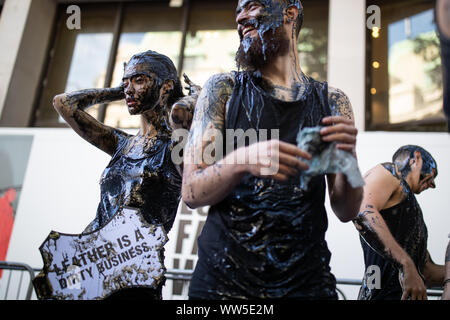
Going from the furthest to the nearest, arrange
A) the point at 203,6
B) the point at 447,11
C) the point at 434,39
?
1. the point at 203,6
2. the point at 434,39
3. the point at 447,11

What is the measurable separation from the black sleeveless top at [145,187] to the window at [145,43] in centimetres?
535

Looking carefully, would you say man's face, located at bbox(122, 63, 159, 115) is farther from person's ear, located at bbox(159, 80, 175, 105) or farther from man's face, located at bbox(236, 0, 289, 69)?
man's face, located at bbox(236, 0, 289, 69)

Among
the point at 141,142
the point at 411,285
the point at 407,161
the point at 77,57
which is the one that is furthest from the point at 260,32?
the point at 77,57

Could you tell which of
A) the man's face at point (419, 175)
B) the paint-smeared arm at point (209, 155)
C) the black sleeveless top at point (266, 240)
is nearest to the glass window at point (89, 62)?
the man's face at point (419, 175)

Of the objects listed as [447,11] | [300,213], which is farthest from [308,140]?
[447,11]

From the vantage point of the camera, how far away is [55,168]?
590cm

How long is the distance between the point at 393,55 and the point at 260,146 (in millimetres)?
6767

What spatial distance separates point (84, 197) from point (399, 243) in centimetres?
383

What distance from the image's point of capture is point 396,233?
3.02 m

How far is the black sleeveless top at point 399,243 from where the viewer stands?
285 centimetres

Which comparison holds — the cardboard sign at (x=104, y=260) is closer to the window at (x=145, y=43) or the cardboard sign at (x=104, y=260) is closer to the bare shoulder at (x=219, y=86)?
the bare shoulder at (x=219, y=86)

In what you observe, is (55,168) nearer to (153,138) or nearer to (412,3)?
(153,138)
